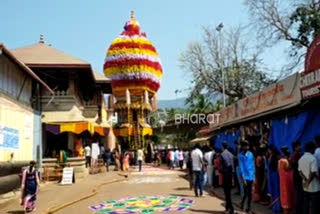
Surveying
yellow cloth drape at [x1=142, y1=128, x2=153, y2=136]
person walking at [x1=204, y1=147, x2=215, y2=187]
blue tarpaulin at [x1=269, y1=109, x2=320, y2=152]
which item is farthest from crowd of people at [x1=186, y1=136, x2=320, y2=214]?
yellow cloth drape at [x1=142, y1=128, x2=153, y2=136]

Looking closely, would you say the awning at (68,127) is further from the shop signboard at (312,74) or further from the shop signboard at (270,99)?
the shop signboard at (312,74)

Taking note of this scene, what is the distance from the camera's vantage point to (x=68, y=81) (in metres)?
30.6

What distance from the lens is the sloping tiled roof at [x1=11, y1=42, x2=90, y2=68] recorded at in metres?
29.1

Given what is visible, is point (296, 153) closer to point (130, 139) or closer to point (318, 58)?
point (318, 58)

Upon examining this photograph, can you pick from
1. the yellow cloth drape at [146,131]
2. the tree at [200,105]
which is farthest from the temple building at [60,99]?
the tree at [200,105]

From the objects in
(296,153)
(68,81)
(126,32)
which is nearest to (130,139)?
(126,32)

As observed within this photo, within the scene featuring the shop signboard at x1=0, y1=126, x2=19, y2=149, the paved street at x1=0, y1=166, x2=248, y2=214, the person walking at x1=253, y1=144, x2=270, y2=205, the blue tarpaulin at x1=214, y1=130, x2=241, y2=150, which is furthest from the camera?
the blue tarpaulin at x1=214, y1=130, x2=241, y2=150

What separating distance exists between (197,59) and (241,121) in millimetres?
30239

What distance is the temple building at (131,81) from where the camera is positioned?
50406 millimetres

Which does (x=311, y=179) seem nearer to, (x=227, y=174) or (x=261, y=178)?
(x=227, y=174)

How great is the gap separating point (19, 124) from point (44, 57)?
12144 millimetres

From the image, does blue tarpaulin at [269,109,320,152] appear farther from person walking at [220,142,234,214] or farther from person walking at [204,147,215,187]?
person walking at [204,147,215,187]

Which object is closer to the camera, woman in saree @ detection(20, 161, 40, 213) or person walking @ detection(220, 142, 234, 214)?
person walking @ detection(220, 142, 234, 214)

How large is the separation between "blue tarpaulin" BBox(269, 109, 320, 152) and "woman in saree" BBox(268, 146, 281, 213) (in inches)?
15.2
